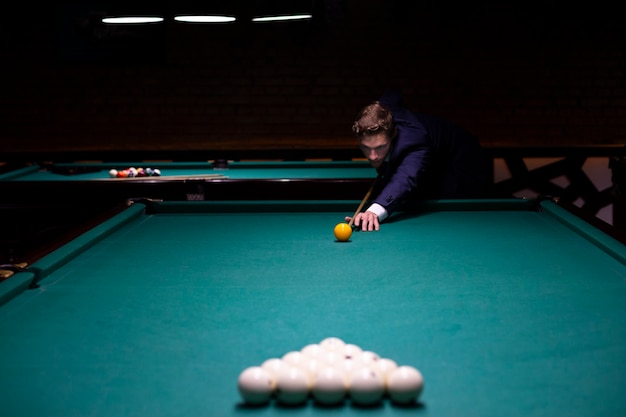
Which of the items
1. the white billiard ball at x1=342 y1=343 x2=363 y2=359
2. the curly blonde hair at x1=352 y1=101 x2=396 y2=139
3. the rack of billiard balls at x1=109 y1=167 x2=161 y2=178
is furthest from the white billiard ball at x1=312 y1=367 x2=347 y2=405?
the rack of billiard balls at x1=109 y1=167 x2=161 y2=178

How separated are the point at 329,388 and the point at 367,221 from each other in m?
1.46

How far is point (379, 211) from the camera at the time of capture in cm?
250

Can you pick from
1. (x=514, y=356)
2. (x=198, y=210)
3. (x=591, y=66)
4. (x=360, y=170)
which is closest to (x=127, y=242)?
(x=198, y=210)

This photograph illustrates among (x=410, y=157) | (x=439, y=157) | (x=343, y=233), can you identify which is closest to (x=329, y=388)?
(x=343, y=233)

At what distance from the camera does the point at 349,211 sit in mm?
2734

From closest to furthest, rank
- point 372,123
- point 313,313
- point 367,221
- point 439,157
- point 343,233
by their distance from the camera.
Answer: point 313,313 → point 343,233 → point 367,221 → point 372,123 → point 439,157

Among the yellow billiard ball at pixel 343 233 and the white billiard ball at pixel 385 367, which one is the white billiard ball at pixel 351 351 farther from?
the yellow billiard ball at pixel 343 233

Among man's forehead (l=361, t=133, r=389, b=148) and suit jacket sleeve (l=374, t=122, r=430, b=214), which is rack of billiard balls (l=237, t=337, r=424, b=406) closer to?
suit jacket sleeve (l=374, t=122, r=430, b=214)

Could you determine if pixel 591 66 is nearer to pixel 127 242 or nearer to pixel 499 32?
pixel 499 32

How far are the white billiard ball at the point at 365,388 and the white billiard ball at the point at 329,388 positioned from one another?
0.7 inches

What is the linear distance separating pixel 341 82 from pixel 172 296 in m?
4.69

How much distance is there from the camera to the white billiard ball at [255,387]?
3.20ft

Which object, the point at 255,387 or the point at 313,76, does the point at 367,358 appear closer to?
the point at 255,387

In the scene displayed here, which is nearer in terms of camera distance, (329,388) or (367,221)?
(329,388)
